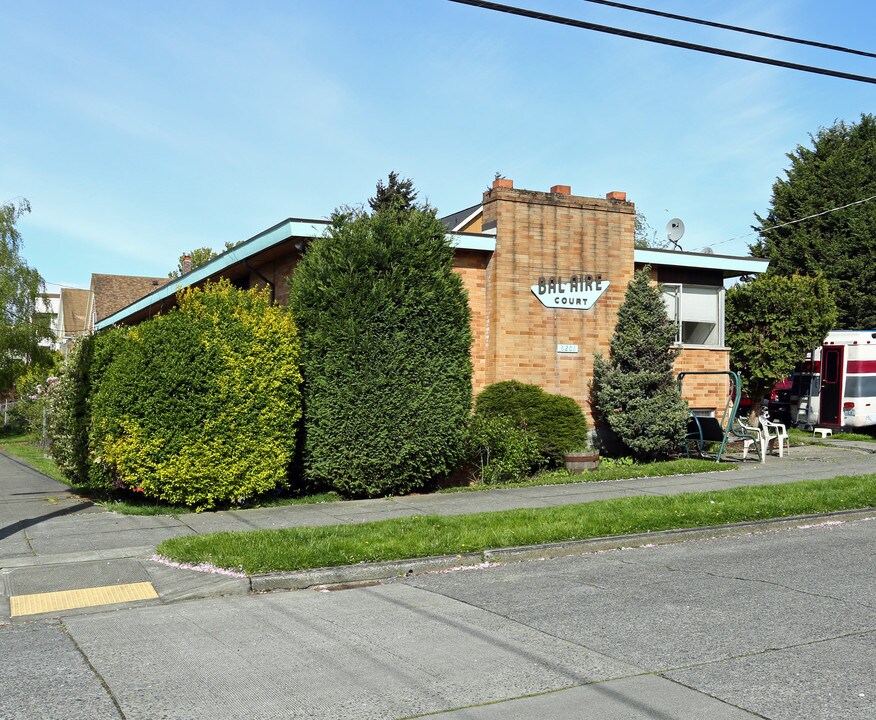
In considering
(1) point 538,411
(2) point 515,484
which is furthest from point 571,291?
(2) point 515,484

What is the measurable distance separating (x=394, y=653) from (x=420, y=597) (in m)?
1.72

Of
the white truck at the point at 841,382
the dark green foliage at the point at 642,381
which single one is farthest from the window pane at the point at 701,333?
the white truck at the point at 841,382

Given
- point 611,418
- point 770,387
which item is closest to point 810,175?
point 770,387

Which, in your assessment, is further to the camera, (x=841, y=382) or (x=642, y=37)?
(x=841, y=382)

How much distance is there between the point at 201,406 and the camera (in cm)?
1170

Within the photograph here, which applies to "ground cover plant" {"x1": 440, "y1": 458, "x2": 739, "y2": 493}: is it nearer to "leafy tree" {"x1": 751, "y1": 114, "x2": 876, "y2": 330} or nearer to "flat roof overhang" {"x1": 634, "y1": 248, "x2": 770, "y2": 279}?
"flat roof overhang" {"x1": 634, "y1": 248, "x2": 770, "y2": 279}

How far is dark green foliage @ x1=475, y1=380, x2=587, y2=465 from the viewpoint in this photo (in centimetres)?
1520

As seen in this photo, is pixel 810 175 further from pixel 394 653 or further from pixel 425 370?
pixel 394 653

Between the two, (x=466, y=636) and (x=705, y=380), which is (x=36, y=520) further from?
(x=705, y=380)

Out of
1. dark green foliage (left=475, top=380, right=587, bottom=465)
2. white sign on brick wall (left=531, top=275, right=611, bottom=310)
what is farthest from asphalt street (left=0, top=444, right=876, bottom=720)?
white sign on brick wall (left=531, top=275, right=611, bottom=310)

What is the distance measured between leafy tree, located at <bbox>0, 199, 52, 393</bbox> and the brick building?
27.8 meters

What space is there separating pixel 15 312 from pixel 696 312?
3506cm

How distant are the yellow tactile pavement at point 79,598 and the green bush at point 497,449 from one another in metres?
7.29

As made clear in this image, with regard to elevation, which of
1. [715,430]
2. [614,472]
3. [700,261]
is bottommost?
[614,472]
